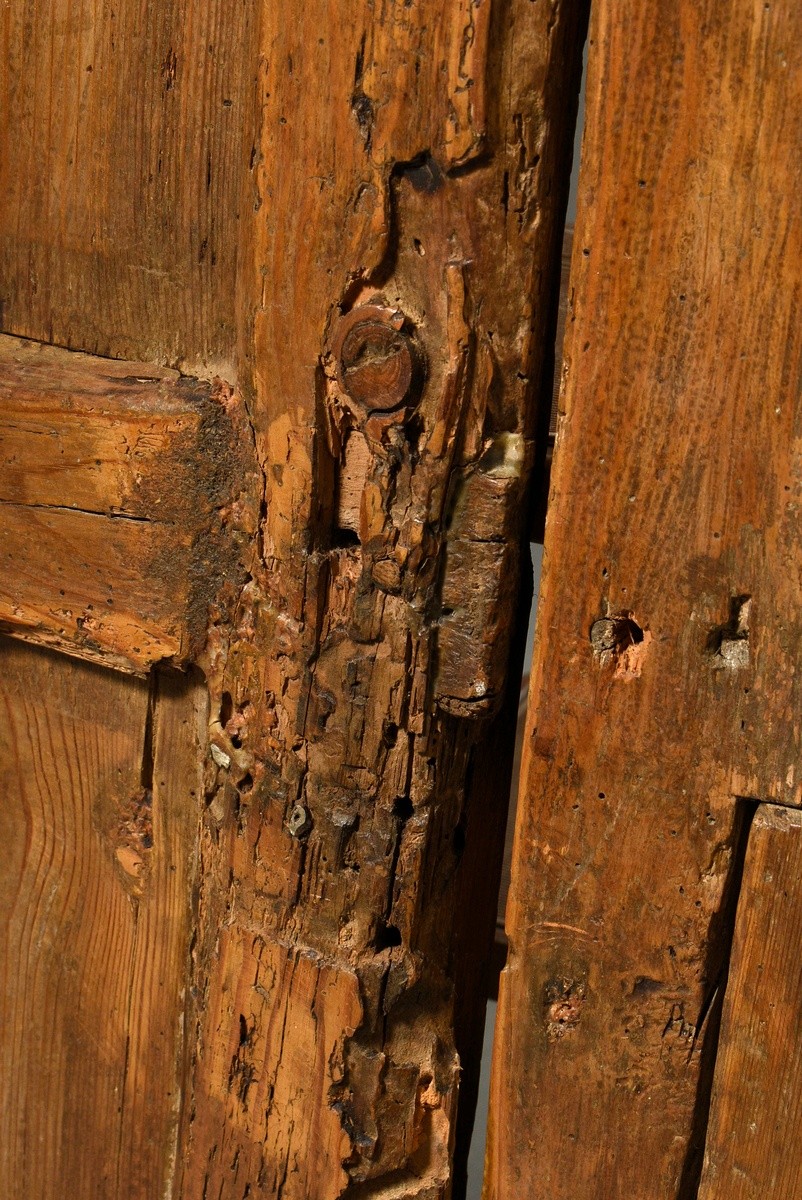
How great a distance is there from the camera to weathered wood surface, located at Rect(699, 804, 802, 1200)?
2.60 ft

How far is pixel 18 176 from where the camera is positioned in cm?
106

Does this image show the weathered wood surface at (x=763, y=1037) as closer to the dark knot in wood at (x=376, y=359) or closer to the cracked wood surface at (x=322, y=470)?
the cracked wood surface at (x=322, y=470)

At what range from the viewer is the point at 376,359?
0.84m

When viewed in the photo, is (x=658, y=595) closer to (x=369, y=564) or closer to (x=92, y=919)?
(x=369, y=564)

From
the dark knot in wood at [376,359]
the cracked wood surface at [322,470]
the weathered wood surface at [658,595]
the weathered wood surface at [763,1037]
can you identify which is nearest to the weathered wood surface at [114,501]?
the cracked wood surface at [322,470]

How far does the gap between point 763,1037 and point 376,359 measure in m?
0.52

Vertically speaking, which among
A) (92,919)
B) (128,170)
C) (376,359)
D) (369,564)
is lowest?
(92,919)

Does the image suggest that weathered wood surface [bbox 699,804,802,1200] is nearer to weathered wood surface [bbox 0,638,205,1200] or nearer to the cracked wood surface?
the cracked wood surface

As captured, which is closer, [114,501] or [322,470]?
[322,470]

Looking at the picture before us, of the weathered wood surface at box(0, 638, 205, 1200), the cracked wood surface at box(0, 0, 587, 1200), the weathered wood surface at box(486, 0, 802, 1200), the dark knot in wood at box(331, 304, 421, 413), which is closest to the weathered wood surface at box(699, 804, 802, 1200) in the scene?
the weathered wood surface at box(486, 0, 802, 1200)

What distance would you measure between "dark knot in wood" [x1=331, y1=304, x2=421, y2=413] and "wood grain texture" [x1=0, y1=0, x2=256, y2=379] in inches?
6.1

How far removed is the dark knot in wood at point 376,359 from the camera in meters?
0.82

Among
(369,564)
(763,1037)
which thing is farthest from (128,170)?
(763,1037)

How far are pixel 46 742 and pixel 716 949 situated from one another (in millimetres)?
645
